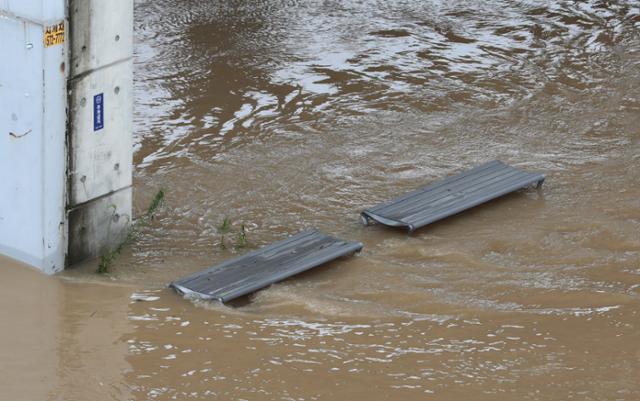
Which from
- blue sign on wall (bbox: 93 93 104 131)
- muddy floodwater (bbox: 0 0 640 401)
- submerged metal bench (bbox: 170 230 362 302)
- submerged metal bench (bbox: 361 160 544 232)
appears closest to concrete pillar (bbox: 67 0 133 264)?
blue sign on wall (bbox: 93 93 104 131)

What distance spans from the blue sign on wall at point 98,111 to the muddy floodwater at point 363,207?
36.9 inches

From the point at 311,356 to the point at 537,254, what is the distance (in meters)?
1.98

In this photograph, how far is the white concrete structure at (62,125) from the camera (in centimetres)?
661

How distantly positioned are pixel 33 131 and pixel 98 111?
436mm

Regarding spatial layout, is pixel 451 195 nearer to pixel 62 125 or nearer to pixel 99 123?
pixel 99 123

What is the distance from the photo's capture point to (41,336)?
629 centimetres

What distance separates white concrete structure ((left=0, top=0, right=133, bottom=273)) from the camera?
6.61m

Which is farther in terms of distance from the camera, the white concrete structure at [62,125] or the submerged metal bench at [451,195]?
the submerged metal bench at [451,195]

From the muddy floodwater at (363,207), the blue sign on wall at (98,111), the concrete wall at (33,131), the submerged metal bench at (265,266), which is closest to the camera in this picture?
the muddy floodwater at (363,207)

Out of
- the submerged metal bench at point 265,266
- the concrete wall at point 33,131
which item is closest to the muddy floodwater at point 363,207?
the submerged metal bench at point 265,266

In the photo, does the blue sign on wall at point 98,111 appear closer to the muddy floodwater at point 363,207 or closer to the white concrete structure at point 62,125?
the white concrete structure at point 62,125

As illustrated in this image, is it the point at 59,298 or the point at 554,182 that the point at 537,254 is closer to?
the point at 554,182

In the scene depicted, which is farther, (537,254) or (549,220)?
(549,220)

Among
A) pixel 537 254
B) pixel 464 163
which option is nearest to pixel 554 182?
pixel 464 163
